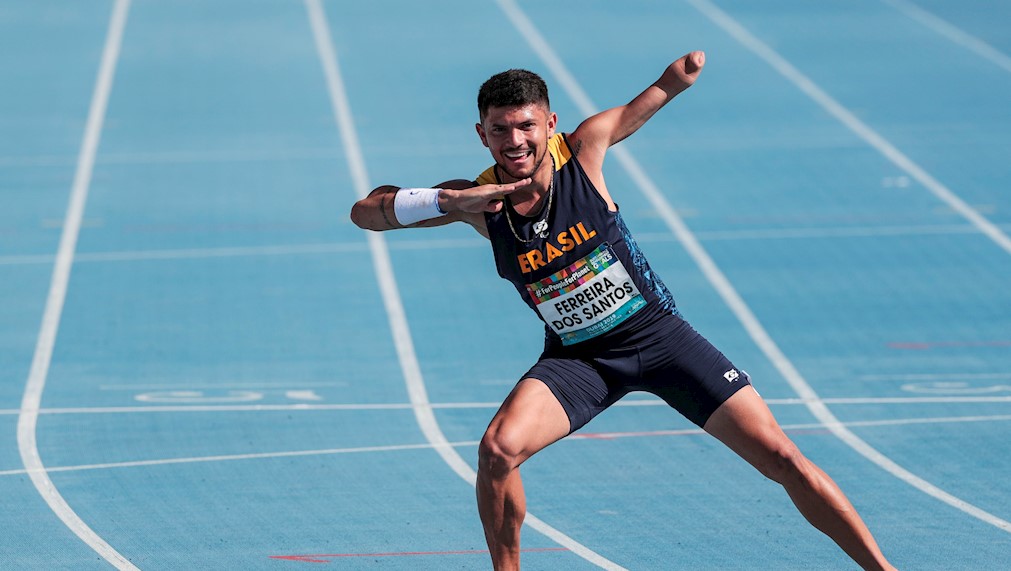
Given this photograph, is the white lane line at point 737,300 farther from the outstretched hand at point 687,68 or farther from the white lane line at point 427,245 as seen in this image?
the outstretched hand at point 687,68

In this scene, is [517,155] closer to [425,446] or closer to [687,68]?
[687,68]

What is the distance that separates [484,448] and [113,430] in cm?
396

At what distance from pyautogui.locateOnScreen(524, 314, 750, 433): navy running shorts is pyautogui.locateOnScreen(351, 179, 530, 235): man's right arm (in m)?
0.55

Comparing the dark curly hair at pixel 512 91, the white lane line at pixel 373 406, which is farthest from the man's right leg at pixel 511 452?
the white lane line at pixel 373 406

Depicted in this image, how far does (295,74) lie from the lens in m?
17.2

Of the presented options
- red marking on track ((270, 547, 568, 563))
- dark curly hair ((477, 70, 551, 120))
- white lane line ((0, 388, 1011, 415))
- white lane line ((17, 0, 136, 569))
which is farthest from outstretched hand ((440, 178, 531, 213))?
white lane line ((0, 388, 1011, 415))

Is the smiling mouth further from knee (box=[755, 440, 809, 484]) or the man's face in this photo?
knee (box=[755, 440, 809, 484])

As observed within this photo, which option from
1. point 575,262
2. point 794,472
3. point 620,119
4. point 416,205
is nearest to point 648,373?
point 575,262

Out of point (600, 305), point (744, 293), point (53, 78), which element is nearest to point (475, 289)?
point (744, 293)

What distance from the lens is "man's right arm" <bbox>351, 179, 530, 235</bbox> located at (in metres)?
4.86

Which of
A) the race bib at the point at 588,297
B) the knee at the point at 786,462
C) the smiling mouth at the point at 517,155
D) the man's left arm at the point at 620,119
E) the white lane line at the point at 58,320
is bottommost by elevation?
the white lane line at the point at 58,320

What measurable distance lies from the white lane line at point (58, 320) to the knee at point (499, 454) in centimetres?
202

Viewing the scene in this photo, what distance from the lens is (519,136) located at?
197 inches

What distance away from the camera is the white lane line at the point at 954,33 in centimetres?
1802
